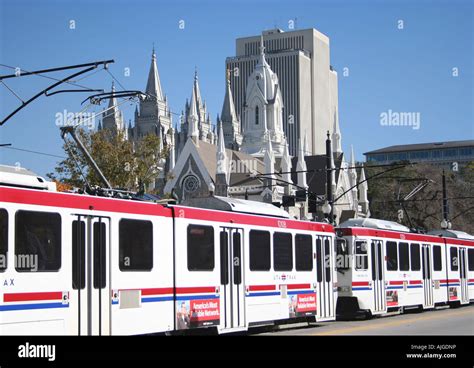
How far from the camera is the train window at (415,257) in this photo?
2945cm

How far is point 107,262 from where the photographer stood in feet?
46.8

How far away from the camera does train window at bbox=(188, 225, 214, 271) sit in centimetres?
1694

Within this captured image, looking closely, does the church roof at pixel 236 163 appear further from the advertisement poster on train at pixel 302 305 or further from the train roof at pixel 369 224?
the advertisement poster on train at pixel 302 305

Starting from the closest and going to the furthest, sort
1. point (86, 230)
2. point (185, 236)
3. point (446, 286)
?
1. point (86, 230)
2. point (185, 236)
3. point (446, 286)

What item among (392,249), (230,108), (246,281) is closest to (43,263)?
(246,281)

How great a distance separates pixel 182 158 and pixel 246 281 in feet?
298

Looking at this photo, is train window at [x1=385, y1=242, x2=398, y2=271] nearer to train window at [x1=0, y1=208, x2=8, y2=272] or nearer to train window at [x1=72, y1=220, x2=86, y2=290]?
Answer: train window at [x1=72, y1=220, x2=86, y2=290]

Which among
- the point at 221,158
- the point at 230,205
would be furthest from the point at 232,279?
the point at 221,158

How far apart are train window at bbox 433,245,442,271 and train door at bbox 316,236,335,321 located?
30.0 ft

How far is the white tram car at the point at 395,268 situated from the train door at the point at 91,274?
486 inches

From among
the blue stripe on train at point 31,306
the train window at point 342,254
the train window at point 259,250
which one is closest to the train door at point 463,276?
the train window at point 342,254
